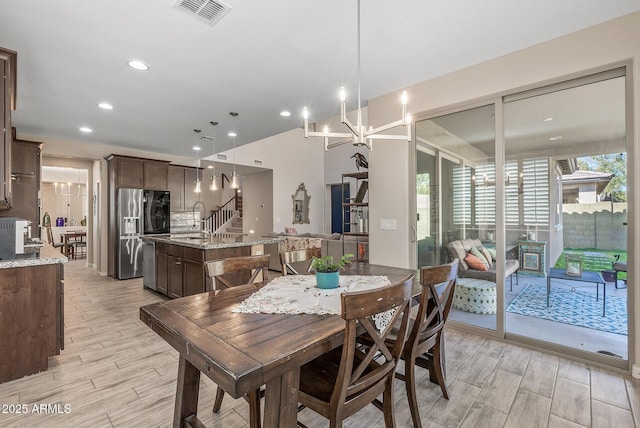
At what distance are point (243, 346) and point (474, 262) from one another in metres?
2.80

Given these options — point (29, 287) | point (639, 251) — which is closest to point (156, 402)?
point (29, 287)

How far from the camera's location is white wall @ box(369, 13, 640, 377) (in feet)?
7.37

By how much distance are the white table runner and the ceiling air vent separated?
6.26 feet

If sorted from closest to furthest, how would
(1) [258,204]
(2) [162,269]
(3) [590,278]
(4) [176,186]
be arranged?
(3) [590,278], (2) [162,269], (4) [176,186], (1) [258,204]

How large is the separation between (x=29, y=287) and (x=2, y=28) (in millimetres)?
1958

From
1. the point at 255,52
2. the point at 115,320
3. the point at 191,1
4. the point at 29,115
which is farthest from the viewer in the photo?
the point at 29,115

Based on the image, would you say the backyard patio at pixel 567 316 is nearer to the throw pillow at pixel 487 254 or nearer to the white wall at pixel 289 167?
the throw pillow at pixel 487 254

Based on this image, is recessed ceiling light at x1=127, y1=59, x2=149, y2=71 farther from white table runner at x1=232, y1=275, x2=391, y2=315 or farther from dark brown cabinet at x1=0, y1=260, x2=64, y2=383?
white table runner at x1=232, y1=275, x2=391, y2=315

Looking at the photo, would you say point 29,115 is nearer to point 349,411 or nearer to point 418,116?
point 418,116

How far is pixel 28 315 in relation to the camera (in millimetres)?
2393

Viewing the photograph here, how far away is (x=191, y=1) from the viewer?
196 centimetres

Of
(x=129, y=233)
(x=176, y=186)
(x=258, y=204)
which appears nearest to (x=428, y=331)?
(x=129, y=233)

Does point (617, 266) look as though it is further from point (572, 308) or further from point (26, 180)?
point (26, 180)

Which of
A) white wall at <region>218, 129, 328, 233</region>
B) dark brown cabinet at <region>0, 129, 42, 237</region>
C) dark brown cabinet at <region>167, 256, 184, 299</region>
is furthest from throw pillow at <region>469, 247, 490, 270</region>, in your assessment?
dark brown cabinet at <region>0, 129, 42, 237</region>
